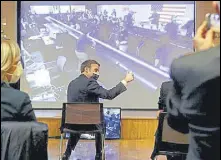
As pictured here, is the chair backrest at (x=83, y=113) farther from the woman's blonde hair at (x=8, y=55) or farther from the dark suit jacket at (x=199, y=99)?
the dark suit jacket at (x=199, y=99)

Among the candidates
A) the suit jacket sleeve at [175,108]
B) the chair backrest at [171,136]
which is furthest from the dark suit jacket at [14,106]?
the chair backrest at [171,136]

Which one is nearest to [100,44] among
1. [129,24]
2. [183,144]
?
[129,24]

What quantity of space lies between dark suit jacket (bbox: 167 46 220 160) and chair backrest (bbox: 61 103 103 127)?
289 centimetres

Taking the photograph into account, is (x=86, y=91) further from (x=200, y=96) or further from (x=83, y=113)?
(x=200, y=96)

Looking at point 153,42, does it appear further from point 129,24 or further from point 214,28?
point 214,28

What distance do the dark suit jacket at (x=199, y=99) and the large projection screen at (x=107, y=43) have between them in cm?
556

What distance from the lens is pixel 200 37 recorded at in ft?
4.25

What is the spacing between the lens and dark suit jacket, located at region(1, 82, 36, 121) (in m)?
1.53

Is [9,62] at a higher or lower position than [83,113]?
higher

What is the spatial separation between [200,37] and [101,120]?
298 centimetres

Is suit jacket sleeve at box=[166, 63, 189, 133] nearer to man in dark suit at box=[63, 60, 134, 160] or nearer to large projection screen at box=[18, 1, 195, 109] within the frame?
man in dark suit at box=[63, 60, 134, 160]

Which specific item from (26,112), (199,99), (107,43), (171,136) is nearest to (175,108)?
(199,99)

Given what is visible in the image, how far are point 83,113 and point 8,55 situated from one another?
8.80ft

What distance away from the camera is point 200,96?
1.24 metres
